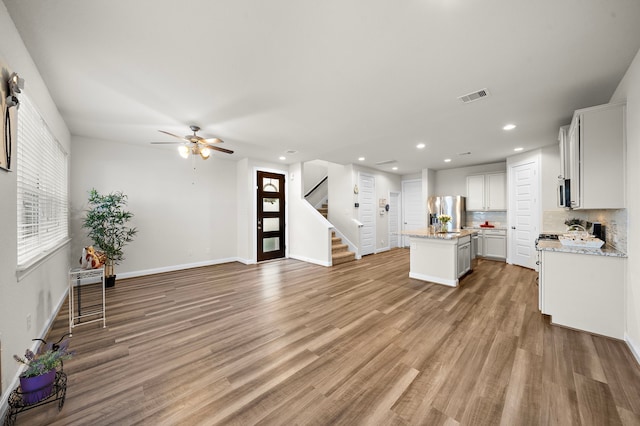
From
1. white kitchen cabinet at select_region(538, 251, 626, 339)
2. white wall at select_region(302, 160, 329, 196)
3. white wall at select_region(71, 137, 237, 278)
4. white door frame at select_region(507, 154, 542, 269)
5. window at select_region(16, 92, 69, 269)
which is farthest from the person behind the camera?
white wall at select_region(302, 160, 329, 196)

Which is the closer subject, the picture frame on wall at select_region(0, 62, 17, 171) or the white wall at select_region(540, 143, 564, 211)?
the picture frame on wall at select_region(0, 62, 17, 171)

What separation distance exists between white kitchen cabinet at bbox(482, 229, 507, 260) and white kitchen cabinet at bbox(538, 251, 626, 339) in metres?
3.79

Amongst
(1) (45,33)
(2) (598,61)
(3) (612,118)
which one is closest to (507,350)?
(3) (612,118)

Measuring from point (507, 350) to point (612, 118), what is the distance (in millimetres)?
2640

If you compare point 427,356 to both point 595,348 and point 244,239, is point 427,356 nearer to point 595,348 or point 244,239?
point 595,348

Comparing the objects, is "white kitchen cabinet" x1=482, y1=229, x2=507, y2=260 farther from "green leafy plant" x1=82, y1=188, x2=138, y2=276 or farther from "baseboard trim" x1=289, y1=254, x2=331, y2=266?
"green leafy plant" x1=82, y1=188, x2=138, y2=276

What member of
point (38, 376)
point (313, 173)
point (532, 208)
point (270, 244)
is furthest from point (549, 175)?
point (38, 376)

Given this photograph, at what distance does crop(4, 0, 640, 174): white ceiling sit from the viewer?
5.53 feet

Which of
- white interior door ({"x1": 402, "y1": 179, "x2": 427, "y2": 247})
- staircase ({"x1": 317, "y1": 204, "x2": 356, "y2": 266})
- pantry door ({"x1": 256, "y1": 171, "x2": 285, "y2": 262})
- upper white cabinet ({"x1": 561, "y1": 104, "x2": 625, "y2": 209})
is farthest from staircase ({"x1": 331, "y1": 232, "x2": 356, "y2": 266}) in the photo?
upper white cabinet ({"x1": 561, "y1": 104, "x2": 625, "y2": 209})

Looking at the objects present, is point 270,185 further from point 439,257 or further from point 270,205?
point 439,257

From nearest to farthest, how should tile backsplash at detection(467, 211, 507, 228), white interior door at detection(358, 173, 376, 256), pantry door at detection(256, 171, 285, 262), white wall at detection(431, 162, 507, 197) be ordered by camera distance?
1. pantry door at detection(256, 171, 285, 262)
2. tile backsplash at detection(467, 211, 507, 228)
3. white wall at detection(431, 162, 507, 197)
4. white interior door at detection(358, 173, 376, 256)

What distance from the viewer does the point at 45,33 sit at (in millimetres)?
1880

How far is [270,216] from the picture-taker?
256 inches

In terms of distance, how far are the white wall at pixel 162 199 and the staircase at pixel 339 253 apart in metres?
2.67
